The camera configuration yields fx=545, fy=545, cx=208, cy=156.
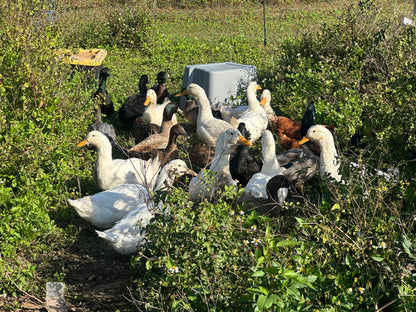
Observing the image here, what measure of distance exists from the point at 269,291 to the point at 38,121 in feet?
12.4

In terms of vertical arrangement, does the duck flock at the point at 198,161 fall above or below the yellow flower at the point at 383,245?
below

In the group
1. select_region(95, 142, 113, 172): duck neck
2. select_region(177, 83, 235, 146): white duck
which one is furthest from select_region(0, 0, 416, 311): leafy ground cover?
select_region(177, 83, 235, 146): white duck

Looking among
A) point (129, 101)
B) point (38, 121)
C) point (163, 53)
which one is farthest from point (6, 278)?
point (163, 53)

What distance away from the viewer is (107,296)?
15.2 ft

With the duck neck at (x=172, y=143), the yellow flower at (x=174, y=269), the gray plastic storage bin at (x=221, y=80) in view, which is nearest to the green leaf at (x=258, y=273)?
the yellow flower at (x=174, y=269)

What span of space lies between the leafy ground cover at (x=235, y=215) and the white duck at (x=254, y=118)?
55cm

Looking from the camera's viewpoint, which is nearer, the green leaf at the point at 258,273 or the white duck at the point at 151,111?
the green leaf at the point at 258,273

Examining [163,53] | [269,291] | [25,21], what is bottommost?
Result: [163,53]

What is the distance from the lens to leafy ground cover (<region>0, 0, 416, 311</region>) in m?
3.57

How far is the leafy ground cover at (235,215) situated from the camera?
11.7 ft

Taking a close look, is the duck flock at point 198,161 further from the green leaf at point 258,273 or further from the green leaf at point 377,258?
the green leaf at point 258,273

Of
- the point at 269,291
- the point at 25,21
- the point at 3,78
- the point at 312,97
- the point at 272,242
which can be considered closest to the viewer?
the point at 269,291

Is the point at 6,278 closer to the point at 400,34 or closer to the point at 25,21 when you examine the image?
the point at 25,21

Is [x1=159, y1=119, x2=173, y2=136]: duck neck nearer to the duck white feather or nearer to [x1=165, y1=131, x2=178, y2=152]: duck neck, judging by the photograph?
[x1=165, y1=131, x2=178, y2=152]: duck neck
